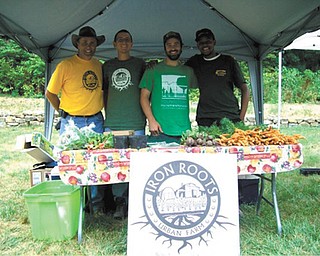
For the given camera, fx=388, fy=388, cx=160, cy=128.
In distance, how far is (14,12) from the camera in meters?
3.44

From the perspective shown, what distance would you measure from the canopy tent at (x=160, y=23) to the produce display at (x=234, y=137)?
130cm

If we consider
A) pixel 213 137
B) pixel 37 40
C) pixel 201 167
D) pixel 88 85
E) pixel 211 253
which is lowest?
pixel 211 253

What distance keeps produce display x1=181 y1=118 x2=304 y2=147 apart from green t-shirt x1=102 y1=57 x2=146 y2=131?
724 millimetres

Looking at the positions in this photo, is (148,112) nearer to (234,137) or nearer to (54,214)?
(234,137)

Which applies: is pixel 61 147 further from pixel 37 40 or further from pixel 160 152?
pixel 37 40

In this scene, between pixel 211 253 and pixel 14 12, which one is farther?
pixel 14 12

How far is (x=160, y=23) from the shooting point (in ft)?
14.9

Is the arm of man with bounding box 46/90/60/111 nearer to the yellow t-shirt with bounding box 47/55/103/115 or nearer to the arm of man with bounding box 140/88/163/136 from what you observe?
the yellow t-shirt with bounding box 47/55/103/115

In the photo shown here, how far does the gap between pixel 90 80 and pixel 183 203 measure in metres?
1.49

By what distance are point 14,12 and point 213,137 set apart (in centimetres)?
219

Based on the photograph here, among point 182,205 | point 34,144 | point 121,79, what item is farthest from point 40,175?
point 182,205

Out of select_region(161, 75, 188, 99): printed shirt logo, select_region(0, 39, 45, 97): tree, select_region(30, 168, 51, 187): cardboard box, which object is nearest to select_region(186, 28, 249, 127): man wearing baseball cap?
select_region(161, 75, 188, 99): printed shirt logo

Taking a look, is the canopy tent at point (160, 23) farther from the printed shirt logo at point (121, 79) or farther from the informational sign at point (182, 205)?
the informational sign at point (182, 205)

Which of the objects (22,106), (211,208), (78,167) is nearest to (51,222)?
(78,167)
